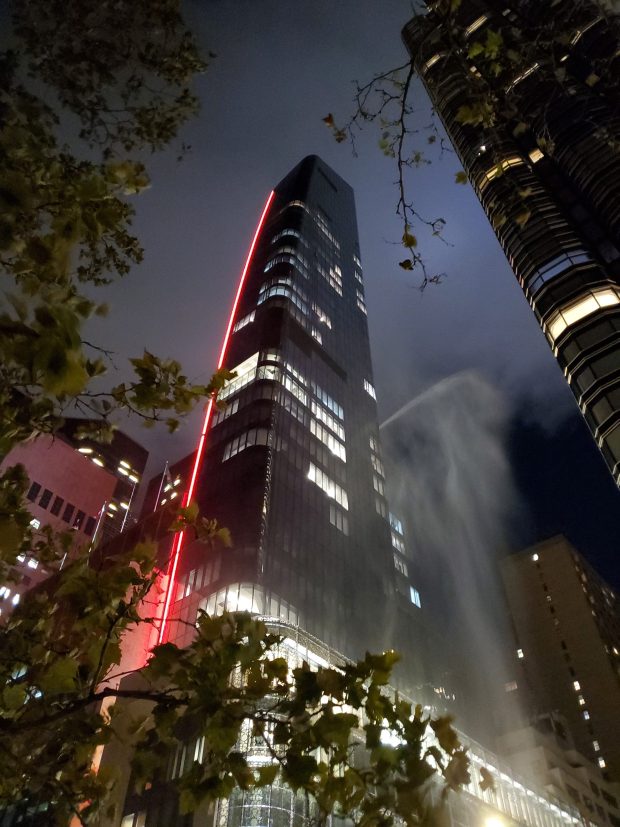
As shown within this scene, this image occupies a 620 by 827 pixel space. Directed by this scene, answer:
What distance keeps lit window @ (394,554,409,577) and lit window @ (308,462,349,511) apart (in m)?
10.7

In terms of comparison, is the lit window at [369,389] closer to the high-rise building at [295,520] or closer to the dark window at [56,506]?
the high-rise building at [295,520]

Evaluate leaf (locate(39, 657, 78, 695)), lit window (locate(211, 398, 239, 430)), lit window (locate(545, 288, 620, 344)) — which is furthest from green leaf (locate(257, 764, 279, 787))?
lit window (locate(211, 398, 239, 430))

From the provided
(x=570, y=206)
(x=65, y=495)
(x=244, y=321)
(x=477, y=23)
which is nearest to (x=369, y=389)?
(x=244, y=321)

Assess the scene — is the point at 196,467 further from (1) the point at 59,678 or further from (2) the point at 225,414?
(1) the point at 59,678

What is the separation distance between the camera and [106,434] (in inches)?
245

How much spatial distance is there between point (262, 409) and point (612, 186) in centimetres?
3151

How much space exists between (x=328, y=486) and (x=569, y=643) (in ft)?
185

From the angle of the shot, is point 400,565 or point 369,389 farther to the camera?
point 369,389

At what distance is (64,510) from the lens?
81.4m

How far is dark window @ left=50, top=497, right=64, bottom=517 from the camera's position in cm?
7971

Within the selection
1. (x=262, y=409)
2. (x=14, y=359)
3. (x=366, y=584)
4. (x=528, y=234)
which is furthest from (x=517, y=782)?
(x=14, y=359)

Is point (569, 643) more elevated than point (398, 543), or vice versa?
point (569, 643)

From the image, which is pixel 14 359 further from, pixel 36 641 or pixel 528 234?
pixel 528 234

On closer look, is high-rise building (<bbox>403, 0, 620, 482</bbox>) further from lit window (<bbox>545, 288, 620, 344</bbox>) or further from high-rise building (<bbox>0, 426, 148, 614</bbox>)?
high-rise building (<bbox>0, 426, 148, 614</bbox>)
